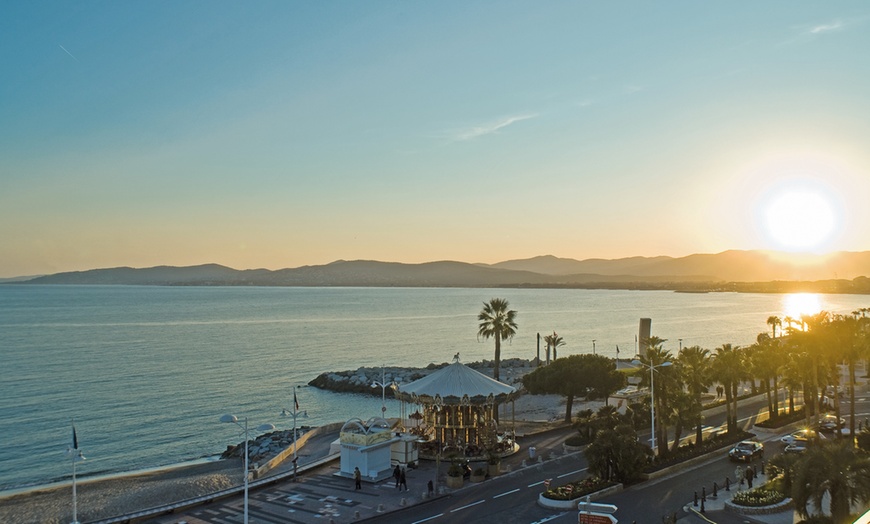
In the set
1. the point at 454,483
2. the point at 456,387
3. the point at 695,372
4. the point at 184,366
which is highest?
the point at 695,372

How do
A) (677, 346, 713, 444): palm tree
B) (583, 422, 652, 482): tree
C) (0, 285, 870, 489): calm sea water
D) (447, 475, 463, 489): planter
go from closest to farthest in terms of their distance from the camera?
(583, 422, 652, 482): tree < (447, 475, 463, 489): planter < (677, 346, 713, 444): palm tree < (0, 285, 870, 489): calm sea water

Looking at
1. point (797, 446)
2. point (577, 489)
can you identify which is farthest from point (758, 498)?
point (797, 446)

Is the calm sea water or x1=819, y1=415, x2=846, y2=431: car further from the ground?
x1=819, y1=415, x2=846, y2=431: car

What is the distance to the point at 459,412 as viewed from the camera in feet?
123

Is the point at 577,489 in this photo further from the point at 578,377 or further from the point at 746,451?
the point at 578,377

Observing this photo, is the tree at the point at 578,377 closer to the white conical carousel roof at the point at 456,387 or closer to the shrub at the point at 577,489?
the white conical carousel roof at the point at 456,387

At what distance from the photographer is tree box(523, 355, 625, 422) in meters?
47.6

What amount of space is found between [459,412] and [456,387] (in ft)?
→ 5.76

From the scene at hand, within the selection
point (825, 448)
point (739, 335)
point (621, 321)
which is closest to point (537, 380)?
point (825, 448)

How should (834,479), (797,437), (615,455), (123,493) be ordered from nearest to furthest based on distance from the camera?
(834,479) → (615,455) → (797,437) → (123,493)

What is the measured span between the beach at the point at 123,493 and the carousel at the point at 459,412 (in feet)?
23.3

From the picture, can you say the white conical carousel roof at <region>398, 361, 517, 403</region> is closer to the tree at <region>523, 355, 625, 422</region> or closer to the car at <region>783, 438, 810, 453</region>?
the tree at <region>523, 355, 625, 422</region>

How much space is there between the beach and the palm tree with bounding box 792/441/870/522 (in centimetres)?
2478

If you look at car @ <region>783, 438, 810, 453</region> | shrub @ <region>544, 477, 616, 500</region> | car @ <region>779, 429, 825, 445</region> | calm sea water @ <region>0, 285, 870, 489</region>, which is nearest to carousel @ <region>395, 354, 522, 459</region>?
shrub @ <region>544, 477, 616, 500</region>
